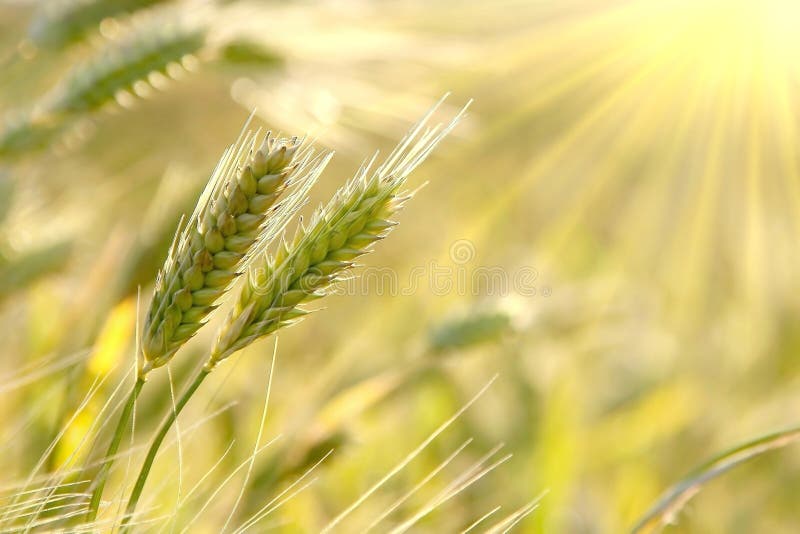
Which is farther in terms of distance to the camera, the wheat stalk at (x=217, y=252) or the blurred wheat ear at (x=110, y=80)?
the blurred wheat ear at (x=110, y=80)

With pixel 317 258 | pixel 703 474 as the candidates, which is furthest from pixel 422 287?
pixel 317 258

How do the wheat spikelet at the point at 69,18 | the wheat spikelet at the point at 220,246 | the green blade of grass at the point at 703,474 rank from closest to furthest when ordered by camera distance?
the wheat spikelet at the point at 220,246 → the green blade of grass at the point at 703,474 → the wheat spikelet at the point at 69,18

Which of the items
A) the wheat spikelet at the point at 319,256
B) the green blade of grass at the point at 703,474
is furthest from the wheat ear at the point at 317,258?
the green blade of grass at the point at 703,474

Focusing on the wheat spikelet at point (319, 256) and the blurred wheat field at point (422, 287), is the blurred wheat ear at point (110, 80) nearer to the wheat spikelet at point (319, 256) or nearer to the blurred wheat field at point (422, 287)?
the blurred wheat field at point (422, 287)

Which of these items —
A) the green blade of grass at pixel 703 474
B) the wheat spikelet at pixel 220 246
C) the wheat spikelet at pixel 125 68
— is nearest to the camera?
the wheat spikelet at pixel 220 246

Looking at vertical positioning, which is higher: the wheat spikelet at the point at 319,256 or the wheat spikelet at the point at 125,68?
the wheat spikelet at the point at 125,68

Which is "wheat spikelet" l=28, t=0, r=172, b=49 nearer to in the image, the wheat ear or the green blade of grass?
the wheat ear

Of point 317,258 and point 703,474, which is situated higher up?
point 317,258

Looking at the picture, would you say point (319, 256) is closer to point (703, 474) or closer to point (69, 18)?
point (703, 474)
